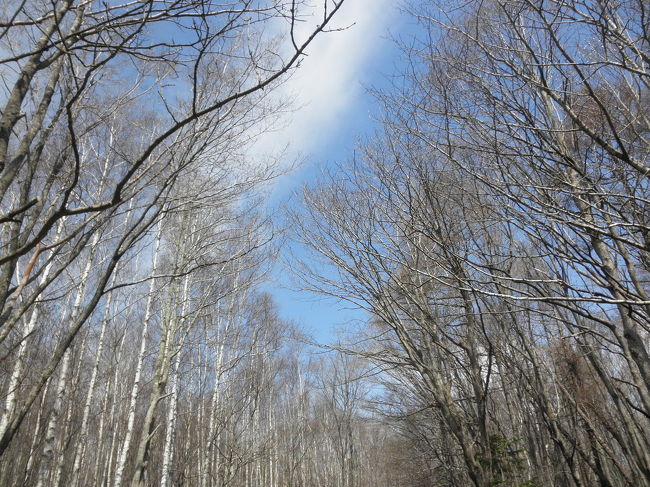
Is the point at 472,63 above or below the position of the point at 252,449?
above

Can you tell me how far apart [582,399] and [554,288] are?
278 cm

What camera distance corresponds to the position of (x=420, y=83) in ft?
12.4

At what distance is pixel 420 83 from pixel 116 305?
1423 centimetres

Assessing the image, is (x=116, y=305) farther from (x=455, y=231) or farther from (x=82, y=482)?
(x=455, y=231)

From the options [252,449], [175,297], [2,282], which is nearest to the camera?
[2,282]

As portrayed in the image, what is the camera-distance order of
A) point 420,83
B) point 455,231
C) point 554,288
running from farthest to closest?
point 554,288 → point 455,231 → point 420,83

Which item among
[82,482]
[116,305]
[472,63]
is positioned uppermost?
[116,305]

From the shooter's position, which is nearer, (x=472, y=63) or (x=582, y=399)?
(x=472, y=63)

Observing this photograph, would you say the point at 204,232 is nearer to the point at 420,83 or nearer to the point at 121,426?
the point at 420,83

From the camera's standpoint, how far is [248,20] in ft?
7.09

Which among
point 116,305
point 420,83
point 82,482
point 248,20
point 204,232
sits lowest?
point 82,482

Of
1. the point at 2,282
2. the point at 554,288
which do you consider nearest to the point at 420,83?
the point at 554,288

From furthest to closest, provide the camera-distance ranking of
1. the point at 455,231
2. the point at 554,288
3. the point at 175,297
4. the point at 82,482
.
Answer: the point at 82,482
the point at 175,297
the point at 554,288
the point at 455,231

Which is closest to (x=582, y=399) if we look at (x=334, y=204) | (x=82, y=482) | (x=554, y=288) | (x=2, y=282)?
(x=554, y=288)
